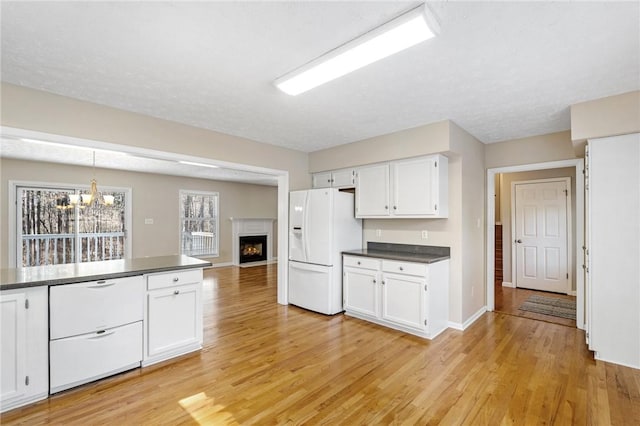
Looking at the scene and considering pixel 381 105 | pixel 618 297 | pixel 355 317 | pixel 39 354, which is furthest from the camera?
pixel 355 317

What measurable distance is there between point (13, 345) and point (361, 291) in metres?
3.27

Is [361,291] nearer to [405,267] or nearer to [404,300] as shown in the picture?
[404,300]

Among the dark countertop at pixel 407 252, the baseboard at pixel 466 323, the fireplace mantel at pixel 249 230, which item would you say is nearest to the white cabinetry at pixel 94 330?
the dark countertop at pixel 407 252

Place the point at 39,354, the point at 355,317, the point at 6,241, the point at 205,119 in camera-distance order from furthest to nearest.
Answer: the point at 6,241 → the point at 355,317 → the point at 205,119 → the point at 39,354

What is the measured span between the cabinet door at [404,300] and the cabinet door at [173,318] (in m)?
2.13

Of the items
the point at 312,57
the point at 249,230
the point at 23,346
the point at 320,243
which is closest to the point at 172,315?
the point at 23,346

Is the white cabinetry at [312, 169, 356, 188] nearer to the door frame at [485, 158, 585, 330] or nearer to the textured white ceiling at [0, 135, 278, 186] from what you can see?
the textured white ceiling at [0, 135, 278, 186]

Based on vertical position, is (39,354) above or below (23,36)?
below

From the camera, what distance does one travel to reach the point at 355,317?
402cm

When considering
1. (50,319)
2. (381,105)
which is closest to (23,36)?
(50,319)

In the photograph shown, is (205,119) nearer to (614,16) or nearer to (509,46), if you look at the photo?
(509,46)

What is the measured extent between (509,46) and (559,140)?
2572mm

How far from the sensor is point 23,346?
2123mm

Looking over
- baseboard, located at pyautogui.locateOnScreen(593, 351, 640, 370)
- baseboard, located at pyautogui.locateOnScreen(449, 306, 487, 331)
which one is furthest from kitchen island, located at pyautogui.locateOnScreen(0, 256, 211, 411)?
baseboard, located at pyautogui.locateOnScreen(593, 351, 640, 370)
